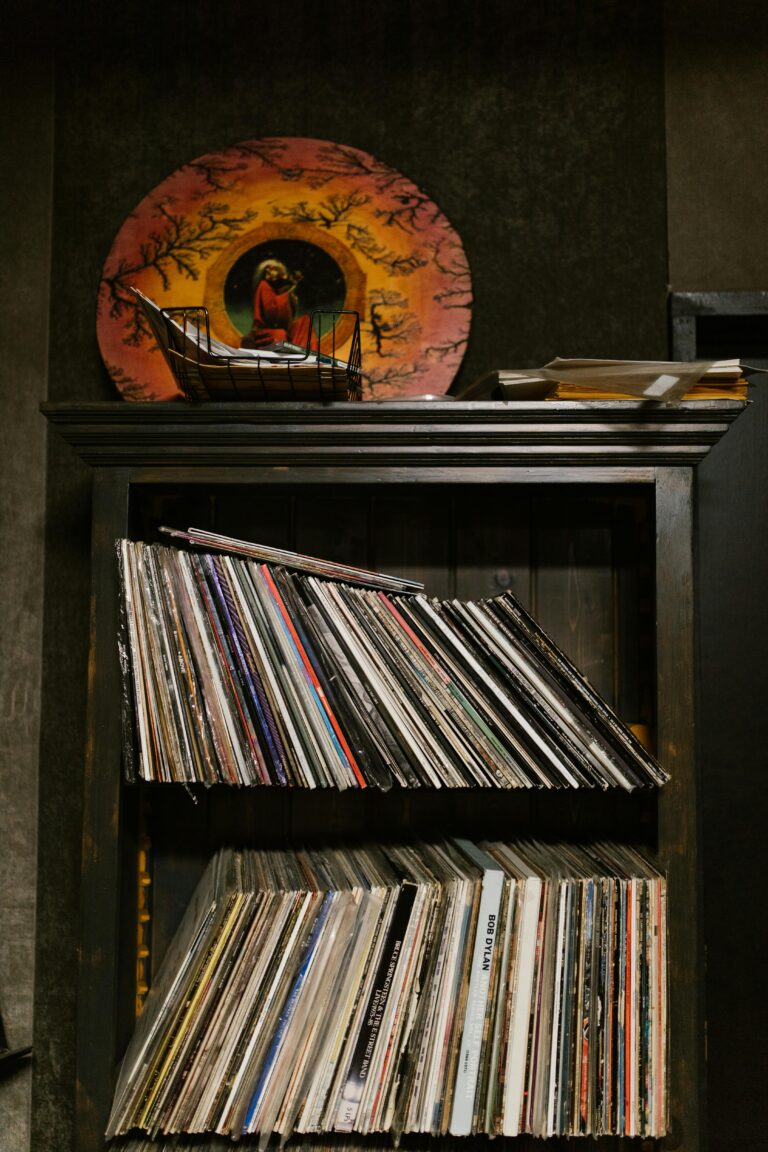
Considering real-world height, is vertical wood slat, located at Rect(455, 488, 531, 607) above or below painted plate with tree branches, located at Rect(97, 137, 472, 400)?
below

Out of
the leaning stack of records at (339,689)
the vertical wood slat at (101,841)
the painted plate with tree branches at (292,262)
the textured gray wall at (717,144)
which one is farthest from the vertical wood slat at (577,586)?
the vertical wood slat at (101,841)

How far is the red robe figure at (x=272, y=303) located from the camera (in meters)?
1.49

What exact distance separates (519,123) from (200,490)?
36.3 inches

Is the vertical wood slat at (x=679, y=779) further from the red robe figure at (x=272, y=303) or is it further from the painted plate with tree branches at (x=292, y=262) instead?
the red robe figure at (x=272, y=303)

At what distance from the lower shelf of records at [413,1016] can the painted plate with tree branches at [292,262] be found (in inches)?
34.3

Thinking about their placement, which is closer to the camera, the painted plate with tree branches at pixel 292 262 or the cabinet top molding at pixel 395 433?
the cabinet top molding at pixel 395 433

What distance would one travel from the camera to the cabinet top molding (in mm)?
1199

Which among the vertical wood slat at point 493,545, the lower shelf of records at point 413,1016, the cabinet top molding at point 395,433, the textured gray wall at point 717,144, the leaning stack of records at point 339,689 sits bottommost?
the lower shelf of records at point 413,1016

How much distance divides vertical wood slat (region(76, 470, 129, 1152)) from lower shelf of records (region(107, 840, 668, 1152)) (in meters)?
0.05

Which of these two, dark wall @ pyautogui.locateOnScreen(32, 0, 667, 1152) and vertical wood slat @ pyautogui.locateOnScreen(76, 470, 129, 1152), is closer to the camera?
vertical wood slat @ pyautogui.locateOnScreen(76, 470, 129, 1152)

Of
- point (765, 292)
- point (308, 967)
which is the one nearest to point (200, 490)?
point (308, 967)

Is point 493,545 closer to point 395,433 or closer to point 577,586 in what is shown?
point 577,586

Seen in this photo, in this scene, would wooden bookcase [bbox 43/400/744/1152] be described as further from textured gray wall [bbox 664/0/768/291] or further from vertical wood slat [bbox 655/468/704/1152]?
textured gray wall [bbox 664/0/768/291]

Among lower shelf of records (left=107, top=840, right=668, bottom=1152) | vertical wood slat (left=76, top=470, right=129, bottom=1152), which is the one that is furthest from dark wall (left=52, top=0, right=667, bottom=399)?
lower shelf of records (left=107, top=840, right=668, bottom=1152)
